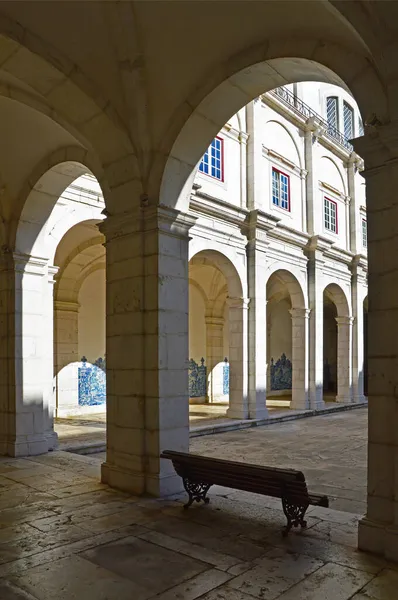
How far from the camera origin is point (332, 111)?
20.1 meters

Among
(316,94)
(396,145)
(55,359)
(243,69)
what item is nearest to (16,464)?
(243,69)

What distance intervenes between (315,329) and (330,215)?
4.54 meters

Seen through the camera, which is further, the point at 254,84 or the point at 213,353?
the point at 213,353

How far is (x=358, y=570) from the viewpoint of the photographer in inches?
145

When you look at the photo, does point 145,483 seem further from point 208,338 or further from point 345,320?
point 345,320

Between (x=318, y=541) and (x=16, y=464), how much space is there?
473cm

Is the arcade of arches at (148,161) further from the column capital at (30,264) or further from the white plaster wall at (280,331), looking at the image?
the white plaster wall at (280,331)

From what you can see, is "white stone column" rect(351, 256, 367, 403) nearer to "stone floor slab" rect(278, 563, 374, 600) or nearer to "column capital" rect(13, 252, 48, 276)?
"column capital" rect(13, 252, 48, 276)

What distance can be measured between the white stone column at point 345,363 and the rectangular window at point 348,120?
7235 mm

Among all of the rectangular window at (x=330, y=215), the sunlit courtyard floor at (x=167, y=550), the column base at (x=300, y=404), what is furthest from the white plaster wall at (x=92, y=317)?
the sunlit courtyard floor at (x=167, y=550)

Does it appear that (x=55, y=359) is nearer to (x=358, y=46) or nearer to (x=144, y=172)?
(x=144, y=172)

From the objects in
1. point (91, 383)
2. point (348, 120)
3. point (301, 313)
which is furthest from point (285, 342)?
point (91, 383)

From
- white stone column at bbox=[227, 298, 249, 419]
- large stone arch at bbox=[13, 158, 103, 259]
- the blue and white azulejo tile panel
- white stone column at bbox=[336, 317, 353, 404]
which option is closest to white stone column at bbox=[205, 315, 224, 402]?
white stone column at bbox=[336, 317, 353, 404]

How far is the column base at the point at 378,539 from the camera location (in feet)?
12.4
